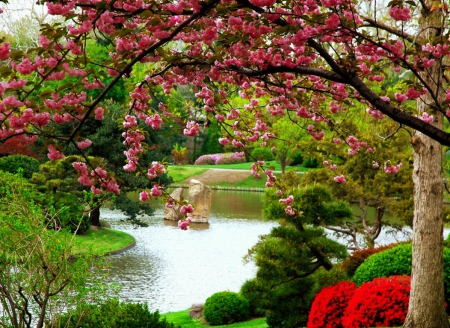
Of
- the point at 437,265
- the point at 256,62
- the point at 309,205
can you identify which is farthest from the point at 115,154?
the point at 256,62

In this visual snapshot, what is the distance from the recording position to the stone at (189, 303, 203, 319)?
11.1m

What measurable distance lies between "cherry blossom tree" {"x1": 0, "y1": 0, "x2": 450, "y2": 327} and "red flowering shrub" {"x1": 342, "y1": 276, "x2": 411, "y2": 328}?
58 cm

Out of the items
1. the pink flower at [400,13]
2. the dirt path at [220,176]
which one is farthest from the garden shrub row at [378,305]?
the dirt path at [220,176]

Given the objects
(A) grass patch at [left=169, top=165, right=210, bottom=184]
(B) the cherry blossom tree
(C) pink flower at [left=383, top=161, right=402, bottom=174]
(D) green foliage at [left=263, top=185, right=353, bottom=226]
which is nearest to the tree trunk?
(B) the cherry blossom tree

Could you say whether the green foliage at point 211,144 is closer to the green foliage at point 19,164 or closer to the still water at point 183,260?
the still water at point 183,260

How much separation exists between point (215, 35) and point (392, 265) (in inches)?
203

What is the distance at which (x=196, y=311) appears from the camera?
11102 mm

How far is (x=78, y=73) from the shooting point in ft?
11.3

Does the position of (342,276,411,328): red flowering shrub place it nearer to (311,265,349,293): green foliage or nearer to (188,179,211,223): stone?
(311,265,349,293): green foliage

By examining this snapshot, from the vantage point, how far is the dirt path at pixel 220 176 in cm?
3607

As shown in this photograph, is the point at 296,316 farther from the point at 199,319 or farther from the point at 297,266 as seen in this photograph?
the point at 199,319

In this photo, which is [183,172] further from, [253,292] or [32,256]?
[32,256]

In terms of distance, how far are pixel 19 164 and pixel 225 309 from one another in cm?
882

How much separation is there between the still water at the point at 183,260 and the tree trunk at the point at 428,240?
645 centimetres
